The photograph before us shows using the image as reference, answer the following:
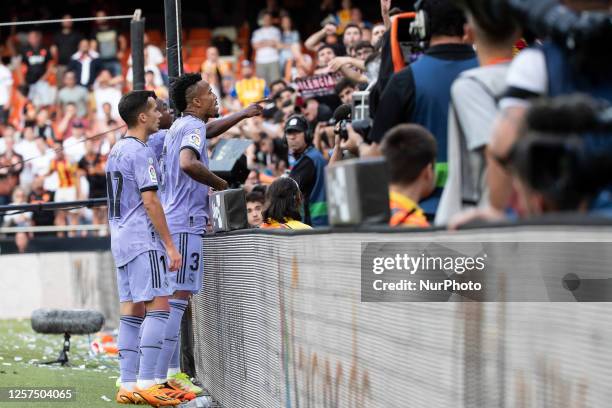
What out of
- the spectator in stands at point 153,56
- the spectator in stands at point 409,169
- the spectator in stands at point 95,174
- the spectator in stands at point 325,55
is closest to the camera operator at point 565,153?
the spectator in stands at point 409,169

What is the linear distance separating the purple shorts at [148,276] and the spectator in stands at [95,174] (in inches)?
445

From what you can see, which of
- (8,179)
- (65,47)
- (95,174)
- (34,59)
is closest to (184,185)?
(95,174)

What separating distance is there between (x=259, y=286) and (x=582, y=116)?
3722 mm

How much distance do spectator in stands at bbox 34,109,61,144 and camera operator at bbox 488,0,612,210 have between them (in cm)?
1892

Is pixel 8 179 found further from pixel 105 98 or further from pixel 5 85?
pixel 5 85

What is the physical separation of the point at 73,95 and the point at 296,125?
1321 cm

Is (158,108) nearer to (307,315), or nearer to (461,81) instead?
(307,315)

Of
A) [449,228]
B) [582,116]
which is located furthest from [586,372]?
[449,228]

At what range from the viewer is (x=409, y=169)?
4.82 meters

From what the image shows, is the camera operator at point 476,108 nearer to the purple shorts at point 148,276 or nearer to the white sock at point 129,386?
the purple shorts at point 148,276

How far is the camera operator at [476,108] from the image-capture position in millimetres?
4246

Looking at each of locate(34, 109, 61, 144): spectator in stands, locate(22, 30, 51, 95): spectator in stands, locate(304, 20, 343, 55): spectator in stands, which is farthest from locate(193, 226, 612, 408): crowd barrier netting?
locate(22, 30, 51, 95): spectator in stands

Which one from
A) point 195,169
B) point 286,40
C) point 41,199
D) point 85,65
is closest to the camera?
point 195,169

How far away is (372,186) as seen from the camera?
4328mm
